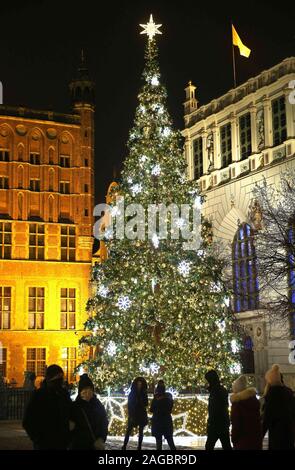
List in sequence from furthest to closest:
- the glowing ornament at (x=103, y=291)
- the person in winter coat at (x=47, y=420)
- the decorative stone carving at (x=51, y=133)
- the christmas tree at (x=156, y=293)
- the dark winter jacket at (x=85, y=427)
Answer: the decorative stone carving at (x=51, y=133) < the glowing ornament at (x=103, y=291) < the christmas tree at (x=156, y=293) < the dark winter jacket at (x=85, y=427) < the person in winter coat at (x=47, y=420)

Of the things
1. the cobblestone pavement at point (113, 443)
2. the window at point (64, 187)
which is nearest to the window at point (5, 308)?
the window at point (64, 187)

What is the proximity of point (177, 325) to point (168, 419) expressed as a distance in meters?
4.61

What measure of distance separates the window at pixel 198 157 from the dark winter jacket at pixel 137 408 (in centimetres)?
2754

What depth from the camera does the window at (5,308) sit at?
1516 inches

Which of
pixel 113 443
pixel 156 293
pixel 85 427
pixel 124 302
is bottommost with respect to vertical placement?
pixel 113 443

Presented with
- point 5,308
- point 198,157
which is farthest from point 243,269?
point 5,308

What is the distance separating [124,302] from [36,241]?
22878 millimetres

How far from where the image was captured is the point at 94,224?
1670 inches

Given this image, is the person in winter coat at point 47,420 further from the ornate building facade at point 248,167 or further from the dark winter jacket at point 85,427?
the ornate building facade at point 248,167

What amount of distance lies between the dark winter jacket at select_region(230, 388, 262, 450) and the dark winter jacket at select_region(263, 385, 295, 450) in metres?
0.12

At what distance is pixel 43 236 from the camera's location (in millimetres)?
40219

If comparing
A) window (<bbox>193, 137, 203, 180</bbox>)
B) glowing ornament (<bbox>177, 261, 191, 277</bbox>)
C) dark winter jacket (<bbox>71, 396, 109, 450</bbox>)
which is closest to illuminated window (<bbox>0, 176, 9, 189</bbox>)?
window (<bbox>193, 137, 203, 180</bbox>)

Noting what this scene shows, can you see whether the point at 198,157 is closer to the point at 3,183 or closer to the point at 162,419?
the point at 3,183
